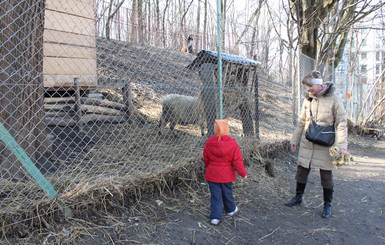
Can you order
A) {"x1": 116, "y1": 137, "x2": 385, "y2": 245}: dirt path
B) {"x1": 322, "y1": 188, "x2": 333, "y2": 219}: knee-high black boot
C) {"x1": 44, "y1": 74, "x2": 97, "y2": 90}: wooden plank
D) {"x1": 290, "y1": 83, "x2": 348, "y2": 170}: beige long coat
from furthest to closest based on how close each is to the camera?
{"x1": 44, "y1": 74, "x2": 97, "y2": 90}: wooden plank → {"x1": 322, "y1": 188, "x2": 333, "y2": 219}: knee-high black boot → {"x1": 290, "y1": 83, "x2": 348, "y2": 170}: beige long coat → {"x1": 116, "y1": 137, "x2": 385, "y2": 245}: dirt path

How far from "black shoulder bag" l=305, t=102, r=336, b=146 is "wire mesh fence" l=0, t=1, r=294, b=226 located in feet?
4.39

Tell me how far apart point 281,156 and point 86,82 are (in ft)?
13.6

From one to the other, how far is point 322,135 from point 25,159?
2.96 meters

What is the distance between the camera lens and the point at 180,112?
225 inches

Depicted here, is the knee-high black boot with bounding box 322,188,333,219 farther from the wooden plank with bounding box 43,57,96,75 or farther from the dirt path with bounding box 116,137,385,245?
the wooden plank with bounding box 43,57,96,75

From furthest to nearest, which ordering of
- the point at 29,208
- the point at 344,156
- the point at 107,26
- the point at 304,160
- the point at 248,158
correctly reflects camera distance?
1. the point at 107,26
2. the point at 248,158
3. the point at 304,160
4. the point at 344,156
5. the point at 29,208

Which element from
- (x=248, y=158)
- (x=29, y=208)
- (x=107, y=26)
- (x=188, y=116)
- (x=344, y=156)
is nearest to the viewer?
(x=29, y=208)

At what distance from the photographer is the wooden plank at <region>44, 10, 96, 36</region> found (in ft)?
15.1

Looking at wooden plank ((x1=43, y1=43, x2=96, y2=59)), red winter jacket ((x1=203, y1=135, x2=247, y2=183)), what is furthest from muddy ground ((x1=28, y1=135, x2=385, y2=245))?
wooden plank ((x1=43, y1=43, x2=96, y2=59))

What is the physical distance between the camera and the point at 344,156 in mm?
2844

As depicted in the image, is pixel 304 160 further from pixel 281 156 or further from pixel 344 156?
pixel 281 156

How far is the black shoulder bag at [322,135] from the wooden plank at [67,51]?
4.13 metres

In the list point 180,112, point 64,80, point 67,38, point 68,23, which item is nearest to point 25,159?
point 64,80

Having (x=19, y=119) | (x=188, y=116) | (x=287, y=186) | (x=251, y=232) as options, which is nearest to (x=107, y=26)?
(x=188, y=116)
